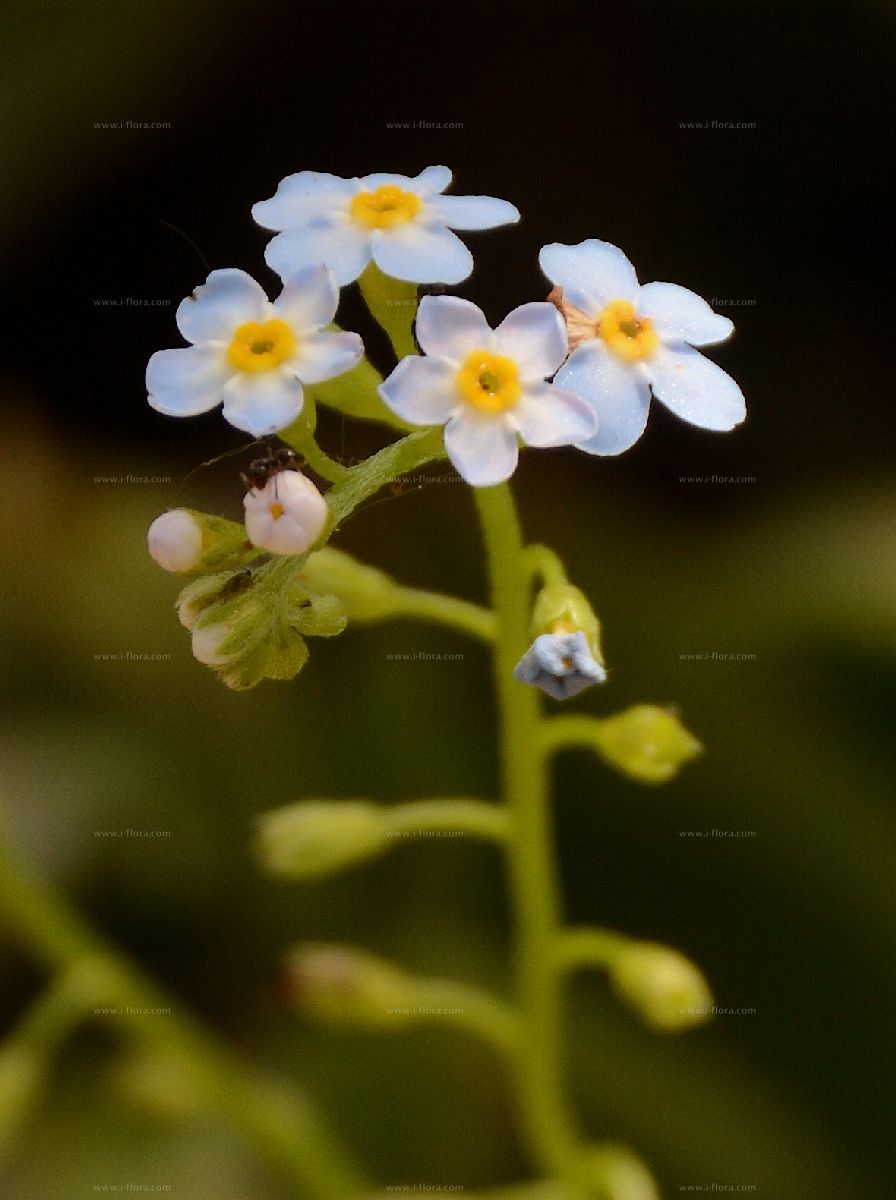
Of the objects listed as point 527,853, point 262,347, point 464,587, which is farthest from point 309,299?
point 464,587

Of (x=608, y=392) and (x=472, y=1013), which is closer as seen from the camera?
(x=608, y=392)

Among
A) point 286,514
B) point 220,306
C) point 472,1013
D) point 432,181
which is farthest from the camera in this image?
point 472,1013

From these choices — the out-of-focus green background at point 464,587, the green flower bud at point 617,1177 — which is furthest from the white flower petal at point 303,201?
the green flower bud at point 617,1177

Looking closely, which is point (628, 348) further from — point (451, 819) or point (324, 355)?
point (451, 819)

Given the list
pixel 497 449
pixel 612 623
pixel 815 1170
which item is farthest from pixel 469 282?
pixel 815 1170

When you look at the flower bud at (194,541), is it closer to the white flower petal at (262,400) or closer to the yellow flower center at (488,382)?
the white flower petal at (262,400)

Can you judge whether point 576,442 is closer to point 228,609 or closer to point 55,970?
point 228,609

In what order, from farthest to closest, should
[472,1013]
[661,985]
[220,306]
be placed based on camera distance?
[472,1013], [661,985], [220,306]
